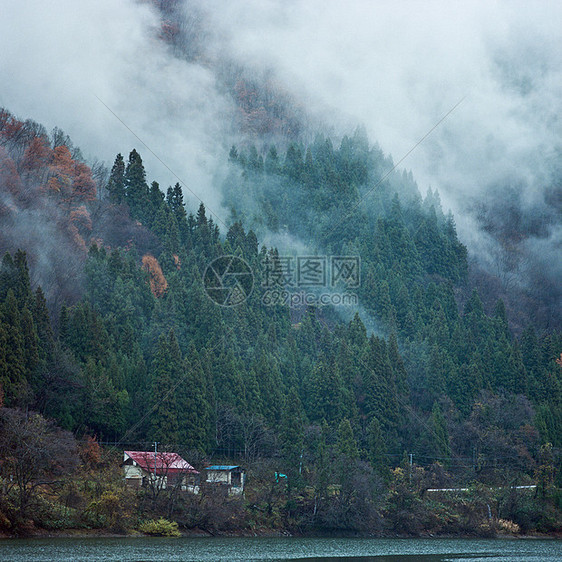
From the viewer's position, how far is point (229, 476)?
7269cm

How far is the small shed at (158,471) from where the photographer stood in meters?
65.3

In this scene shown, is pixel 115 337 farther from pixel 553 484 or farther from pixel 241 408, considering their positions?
pixel 553 484

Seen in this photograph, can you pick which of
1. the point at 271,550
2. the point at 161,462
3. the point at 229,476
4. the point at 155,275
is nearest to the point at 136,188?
the point at 155,275

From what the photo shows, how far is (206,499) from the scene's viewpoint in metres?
65.2

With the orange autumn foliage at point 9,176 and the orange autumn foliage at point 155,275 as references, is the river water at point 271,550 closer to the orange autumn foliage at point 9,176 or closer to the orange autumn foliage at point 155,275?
the orange autumn foliage at point 155,275

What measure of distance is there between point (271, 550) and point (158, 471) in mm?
14719

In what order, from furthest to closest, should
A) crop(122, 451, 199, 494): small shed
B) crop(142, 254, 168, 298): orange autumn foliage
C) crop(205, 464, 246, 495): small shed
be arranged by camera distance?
crop(142, 254, 168, 298): orange autumn foliage → crop(205, 464, 246, 495): small shed → crop(122, 451, 199, 494): small shed

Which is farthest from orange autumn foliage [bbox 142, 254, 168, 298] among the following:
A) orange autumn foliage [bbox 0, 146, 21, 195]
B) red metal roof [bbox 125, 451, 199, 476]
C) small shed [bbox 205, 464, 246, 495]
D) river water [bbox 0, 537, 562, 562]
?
river water [bbox 0, 537, 562, 562]

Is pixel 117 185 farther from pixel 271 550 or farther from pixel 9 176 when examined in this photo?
pixel 271 550

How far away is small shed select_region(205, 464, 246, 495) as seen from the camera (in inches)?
2773

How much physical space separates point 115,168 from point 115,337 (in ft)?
147

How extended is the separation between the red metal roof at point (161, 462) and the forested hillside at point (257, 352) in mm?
3064

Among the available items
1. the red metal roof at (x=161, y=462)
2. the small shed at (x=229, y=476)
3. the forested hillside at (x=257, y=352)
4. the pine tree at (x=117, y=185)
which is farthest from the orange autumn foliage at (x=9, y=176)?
the small shed at (x=229, y=476)

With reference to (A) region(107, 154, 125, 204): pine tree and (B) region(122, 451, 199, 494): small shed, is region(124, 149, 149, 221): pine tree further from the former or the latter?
(B) region(122, 451, 199, 494): small shed
